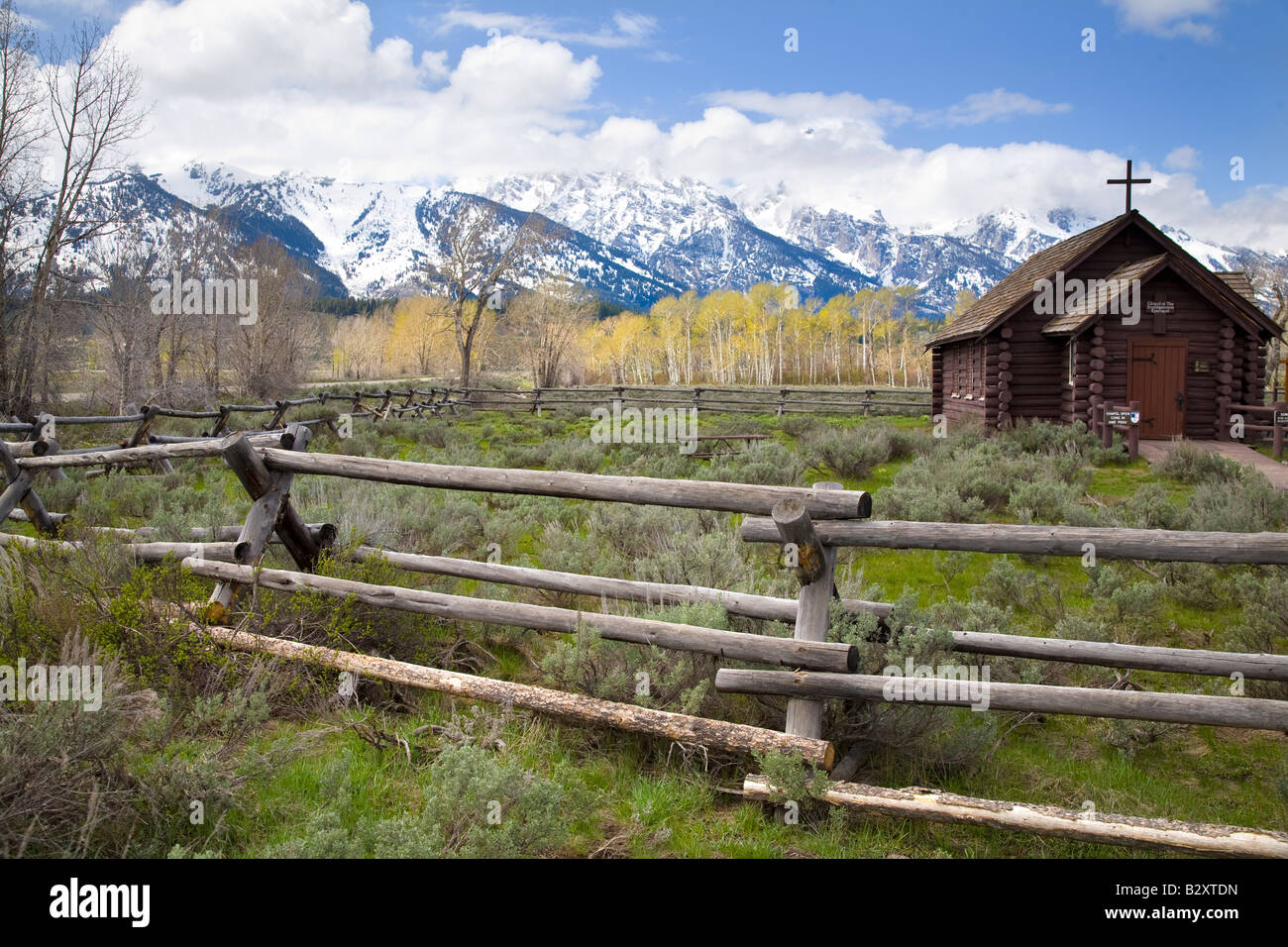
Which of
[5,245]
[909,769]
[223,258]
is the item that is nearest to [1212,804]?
[909,769]

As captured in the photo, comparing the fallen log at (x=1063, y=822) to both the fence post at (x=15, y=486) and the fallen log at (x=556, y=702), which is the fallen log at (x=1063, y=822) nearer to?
the fallen log at (x=556, y=702)

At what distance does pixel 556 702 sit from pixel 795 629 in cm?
130

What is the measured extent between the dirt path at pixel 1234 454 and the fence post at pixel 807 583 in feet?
39.2

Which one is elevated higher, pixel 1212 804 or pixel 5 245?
pixel 5 245

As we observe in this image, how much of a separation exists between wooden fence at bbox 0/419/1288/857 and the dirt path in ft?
36.0

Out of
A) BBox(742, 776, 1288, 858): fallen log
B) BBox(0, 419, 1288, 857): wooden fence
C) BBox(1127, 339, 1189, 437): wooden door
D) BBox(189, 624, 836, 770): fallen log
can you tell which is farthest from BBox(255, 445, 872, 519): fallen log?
BBox(1127, 339, 1189, 437): wooden door

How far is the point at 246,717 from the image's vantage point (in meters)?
3.56

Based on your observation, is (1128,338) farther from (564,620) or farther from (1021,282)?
(564,620)

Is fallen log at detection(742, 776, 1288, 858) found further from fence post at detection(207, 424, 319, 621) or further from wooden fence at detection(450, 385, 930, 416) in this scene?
wooden fence at detection(450, 385, 930, 416)

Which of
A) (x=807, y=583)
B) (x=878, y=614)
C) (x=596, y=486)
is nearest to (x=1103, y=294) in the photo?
(x=878, y=614)

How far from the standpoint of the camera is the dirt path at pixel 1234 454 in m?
12.8

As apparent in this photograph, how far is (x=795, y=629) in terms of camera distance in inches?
157
